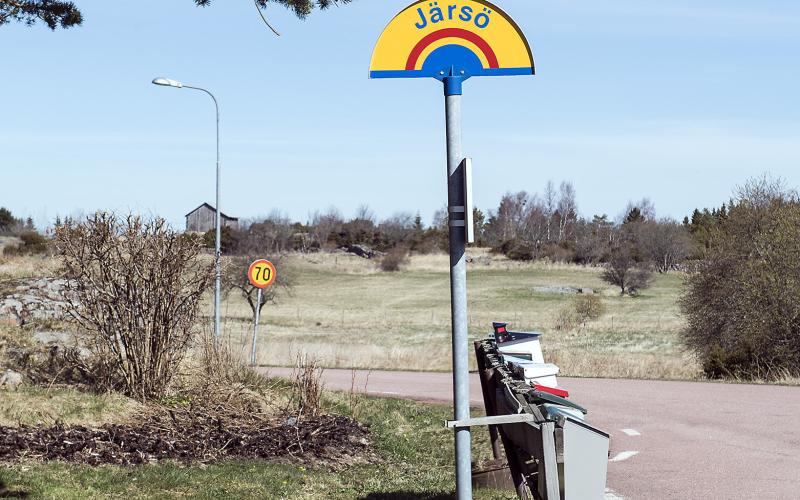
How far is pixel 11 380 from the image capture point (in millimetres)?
12195

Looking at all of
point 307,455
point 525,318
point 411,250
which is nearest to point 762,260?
point 307,455

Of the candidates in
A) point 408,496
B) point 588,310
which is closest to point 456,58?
point 408,496

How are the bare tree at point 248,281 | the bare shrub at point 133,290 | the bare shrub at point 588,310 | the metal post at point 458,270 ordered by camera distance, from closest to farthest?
the metal post at point 458,270 → the bare shrub at point 133,290 → the bare tree at point 248,281 → the bare shrub at point 588,310

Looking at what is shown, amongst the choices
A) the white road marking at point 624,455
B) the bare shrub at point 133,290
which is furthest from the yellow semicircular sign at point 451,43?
the bare shrub at point 133,290

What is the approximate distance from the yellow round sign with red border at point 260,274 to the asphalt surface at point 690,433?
292cm

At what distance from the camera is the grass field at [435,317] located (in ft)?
87.8

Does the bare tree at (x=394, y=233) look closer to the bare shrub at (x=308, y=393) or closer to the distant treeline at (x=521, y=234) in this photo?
the distant treeline at (x=521, y=234)

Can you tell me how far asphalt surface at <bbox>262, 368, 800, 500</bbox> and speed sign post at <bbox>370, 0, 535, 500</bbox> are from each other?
4025mm

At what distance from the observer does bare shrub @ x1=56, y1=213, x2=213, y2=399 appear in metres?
11.5

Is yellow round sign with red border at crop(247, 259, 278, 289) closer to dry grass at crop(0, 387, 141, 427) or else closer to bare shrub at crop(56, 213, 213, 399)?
bare shrub at crop(56, 213, 213, 399)

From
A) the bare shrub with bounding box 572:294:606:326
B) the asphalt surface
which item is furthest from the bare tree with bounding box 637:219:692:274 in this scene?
the asphalt surface

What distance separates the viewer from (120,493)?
757cm

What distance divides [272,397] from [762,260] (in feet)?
46.3

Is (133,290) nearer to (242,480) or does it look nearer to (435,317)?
(242,480)
